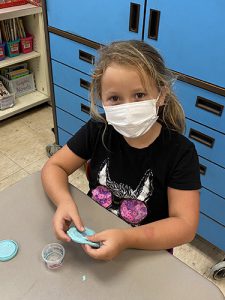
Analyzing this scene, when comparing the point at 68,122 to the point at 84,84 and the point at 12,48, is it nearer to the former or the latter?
the point at 84,84

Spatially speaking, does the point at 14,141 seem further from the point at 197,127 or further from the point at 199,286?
the point at 199,286

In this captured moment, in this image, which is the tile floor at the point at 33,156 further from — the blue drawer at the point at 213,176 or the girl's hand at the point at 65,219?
the girl's hand at the point at 65,219

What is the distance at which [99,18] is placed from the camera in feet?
5.17

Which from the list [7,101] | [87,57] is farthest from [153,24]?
[7,101]

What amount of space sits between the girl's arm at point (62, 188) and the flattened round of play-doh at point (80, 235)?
0.5 inches

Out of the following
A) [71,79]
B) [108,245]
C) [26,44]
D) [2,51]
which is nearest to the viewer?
[108,245]

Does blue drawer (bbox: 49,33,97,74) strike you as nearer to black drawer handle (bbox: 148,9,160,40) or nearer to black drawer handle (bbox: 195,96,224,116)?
black drawer handle (bbox: 148,9,160,40)

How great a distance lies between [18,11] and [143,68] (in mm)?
1829

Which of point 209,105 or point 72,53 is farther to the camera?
point 72,53

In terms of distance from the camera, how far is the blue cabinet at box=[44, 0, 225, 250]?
125 centimetres

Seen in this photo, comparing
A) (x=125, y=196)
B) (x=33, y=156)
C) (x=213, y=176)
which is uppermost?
(x=125, y=196)

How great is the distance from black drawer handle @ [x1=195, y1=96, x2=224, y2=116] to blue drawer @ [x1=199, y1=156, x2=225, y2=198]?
0.25 m

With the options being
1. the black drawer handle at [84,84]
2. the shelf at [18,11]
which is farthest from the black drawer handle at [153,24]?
the shelf at [18,11]

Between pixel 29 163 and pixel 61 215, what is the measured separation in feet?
→ 5.17
